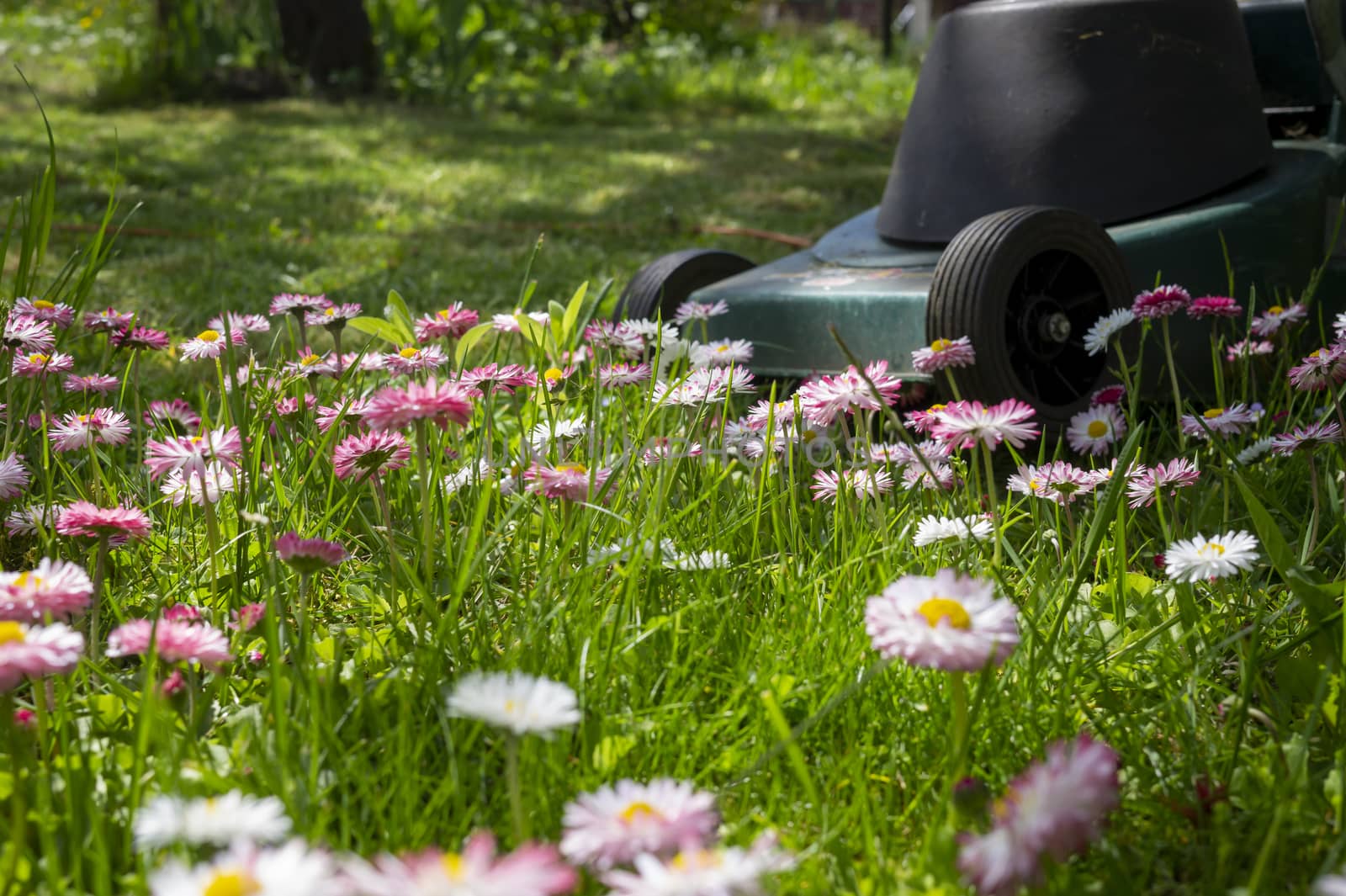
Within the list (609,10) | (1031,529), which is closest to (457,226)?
(1031,529)

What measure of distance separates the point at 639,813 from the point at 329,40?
8.28 meters

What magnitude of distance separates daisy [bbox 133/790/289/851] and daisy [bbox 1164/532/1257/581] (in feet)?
2.62

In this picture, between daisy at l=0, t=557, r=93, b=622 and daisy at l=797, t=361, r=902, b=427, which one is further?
daisy at l=797, t=361, r=902, b=427

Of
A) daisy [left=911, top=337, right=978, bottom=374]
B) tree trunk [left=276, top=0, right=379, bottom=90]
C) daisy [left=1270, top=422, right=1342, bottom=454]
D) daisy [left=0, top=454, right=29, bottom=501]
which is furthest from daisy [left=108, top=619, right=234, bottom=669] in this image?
tree trunk [left=276, top=0, right=379, bottom=90]

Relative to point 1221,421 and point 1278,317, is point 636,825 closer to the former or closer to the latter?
point 1221,421

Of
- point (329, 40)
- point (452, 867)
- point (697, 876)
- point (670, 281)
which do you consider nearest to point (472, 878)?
point (452, 867)

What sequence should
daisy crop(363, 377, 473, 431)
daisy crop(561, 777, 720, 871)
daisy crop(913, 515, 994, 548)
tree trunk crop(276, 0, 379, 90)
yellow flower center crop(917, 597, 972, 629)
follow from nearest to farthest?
daisy crop(561, 777, 720, 871) < yellow flower center crop(917, 597, 972, 629) < daisy crop(363, 377, 473, 431) < daisy crop(913, 515, 994, 548) < tree trunk crop(276, 0, 379, 90)

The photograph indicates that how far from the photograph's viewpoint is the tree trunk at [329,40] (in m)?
8.12

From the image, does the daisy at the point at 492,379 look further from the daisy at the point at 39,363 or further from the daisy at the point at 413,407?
the daisy at the point at 39,363

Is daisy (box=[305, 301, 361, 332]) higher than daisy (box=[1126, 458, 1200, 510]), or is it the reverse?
daisy (box=[305, 301, 361, 332])

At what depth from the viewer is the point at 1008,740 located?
108 centimetres

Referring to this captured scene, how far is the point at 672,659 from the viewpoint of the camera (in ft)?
3.84

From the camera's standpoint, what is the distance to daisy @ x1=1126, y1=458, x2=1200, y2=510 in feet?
4.56

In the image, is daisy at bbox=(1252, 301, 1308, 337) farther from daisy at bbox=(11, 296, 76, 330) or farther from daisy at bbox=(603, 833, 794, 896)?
daisy at bbox=(11, 296, 76, 330)
